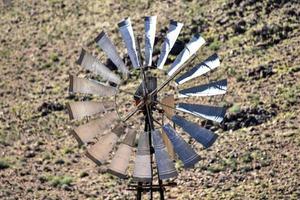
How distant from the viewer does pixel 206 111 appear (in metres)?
23.0

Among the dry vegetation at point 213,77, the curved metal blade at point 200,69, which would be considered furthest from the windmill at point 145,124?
the dry vegetation at point 213,77

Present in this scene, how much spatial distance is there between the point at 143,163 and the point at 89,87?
2.10 meters

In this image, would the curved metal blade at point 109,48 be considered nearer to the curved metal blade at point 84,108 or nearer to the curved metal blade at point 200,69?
the curved metal blade at point 84,108

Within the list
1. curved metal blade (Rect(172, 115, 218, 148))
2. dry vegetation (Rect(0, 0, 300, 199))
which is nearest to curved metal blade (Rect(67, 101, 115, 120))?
curved metal blade (Rect(172, 115, 218, 148))

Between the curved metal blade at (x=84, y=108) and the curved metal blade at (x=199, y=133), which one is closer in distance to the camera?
the curved metal blade at (x=199, y=133)

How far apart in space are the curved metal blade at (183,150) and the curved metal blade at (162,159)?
252 mm

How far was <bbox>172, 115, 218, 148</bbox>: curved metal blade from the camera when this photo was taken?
22406 millimetres

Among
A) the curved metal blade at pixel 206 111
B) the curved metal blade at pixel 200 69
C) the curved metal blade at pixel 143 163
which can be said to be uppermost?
the curved metal blade at pixel 200 69

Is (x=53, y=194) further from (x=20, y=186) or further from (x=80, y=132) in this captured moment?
(x=80, y=132)

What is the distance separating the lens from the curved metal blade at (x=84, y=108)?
2275 centimetres

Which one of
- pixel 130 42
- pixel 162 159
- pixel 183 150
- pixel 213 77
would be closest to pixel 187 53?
pixel 130 42

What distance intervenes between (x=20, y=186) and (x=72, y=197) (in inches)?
70.3

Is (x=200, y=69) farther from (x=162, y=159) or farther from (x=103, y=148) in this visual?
(x=103, y=148)

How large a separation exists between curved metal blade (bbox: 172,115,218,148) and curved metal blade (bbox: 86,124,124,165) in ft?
4.04
